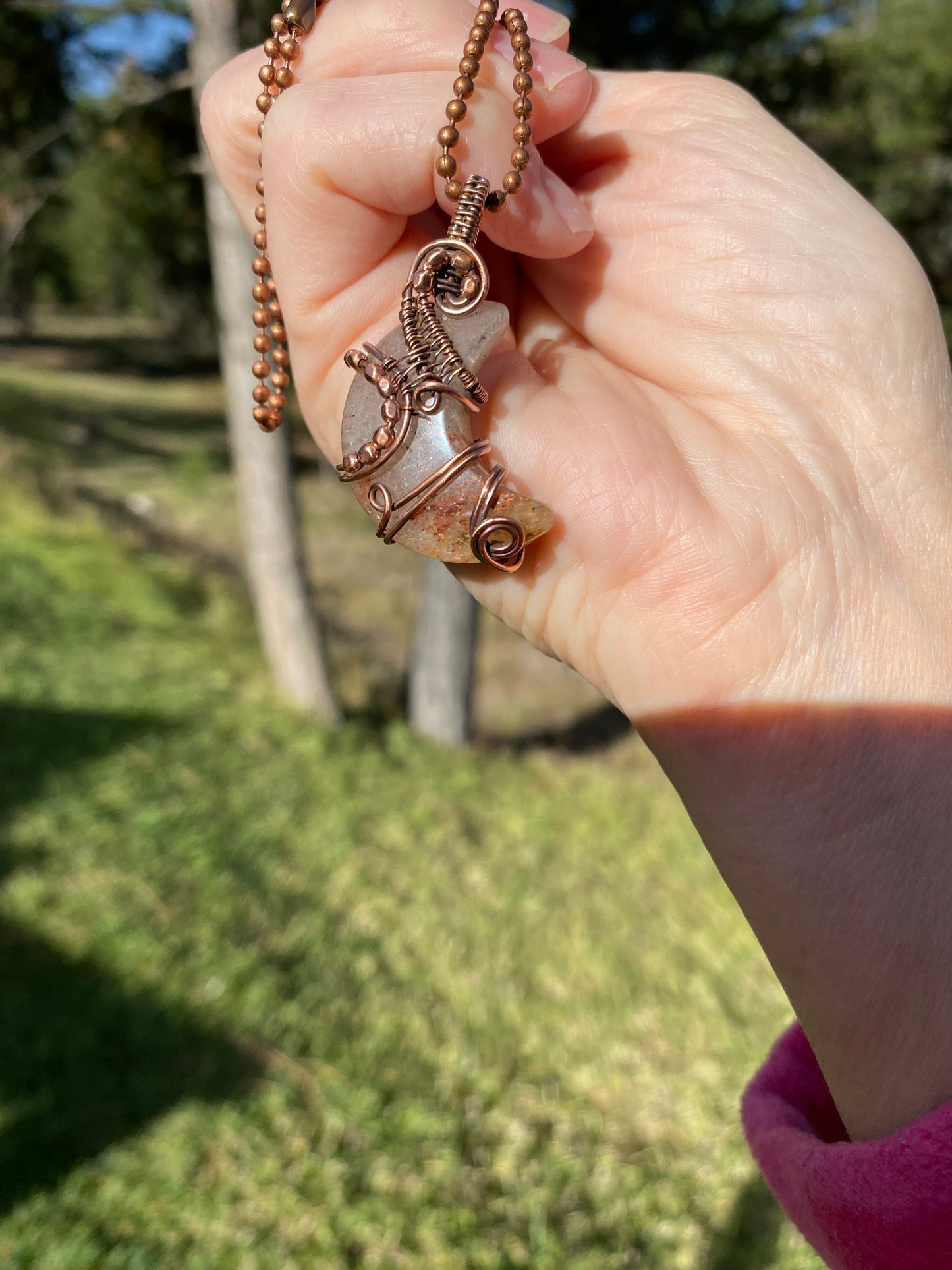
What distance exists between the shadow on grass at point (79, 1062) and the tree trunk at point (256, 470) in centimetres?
268

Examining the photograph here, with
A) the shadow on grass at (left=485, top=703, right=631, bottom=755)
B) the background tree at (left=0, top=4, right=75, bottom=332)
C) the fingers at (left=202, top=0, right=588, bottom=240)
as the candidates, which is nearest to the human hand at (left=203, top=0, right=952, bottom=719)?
the fingers at (left=202, top=0, right=588, bottom=240)

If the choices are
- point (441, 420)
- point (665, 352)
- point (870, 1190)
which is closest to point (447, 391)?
point (441, 420)

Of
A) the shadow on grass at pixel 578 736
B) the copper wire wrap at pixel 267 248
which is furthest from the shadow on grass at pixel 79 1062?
the shadow on grass at pixel 578 736

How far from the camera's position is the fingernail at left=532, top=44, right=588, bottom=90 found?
1.72 meters

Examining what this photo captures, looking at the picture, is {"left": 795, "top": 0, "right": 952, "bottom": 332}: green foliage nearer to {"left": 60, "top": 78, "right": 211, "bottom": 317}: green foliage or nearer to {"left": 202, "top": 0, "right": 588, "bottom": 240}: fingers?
{"left": 60, "top": 78, "right": 211, "bottom": 317}: green foliage

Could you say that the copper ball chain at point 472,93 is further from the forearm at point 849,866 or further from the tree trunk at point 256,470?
the tree trunk at point 256,470

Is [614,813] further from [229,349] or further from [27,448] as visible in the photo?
[27,448]

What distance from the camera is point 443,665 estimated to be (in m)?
6.87

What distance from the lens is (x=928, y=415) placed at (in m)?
1.79

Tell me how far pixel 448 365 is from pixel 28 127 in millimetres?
6611

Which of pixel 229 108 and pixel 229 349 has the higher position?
pixel 229 108

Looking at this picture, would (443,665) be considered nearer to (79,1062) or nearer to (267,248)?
(79,1062)

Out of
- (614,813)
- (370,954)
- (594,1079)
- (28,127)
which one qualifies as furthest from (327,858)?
(28,127)

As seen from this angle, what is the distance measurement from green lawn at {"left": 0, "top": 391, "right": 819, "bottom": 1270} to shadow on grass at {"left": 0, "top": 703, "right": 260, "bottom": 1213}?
1 cm
